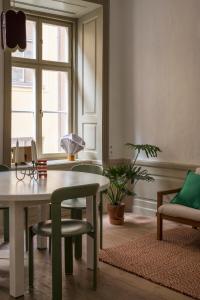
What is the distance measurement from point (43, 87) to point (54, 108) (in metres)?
0.35

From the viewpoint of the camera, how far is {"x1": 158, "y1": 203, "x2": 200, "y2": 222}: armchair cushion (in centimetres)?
408

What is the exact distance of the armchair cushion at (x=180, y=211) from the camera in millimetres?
4078

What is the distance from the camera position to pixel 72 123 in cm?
611

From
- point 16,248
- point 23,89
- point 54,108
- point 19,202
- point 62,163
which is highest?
point 23,89

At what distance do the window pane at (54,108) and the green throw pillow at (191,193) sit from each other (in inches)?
85.0

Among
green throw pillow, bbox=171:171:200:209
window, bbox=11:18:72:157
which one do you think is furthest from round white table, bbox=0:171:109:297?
window, bbox=11:18:72:157

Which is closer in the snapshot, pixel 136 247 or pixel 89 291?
pixel 89 291

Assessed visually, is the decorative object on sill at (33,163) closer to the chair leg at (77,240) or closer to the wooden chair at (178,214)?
the chair leg at (77,240)

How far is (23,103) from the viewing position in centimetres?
557

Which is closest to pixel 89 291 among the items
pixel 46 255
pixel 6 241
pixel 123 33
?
pixel 46 255

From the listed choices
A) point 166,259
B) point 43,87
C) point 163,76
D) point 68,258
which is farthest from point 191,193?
point 43,87

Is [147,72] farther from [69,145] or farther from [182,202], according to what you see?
[182,202]

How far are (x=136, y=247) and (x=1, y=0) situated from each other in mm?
3132

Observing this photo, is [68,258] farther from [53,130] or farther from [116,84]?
[116,84]
